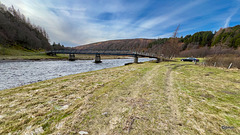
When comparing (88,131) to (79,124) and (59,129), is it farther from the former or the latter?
(59,129)

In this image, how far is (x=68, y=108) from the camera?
160 inches

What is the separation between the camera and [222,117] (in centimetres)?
342

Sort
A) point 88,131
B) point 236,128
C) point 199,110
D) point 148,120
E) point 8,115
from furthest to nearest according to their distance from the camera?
point 199,110
point 8,115
point 148,120
point 236,128
point 88,131

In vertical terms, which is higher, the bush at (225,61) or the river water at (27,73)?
the bush at (225,61)

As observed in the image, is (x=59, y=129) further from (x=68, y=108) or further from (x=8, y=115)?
(x=8, y=115)

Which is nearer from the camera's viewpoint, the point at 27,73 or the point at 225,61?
the point at 27,73

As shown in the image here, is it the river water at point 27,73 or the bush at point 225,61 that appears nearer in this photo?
the river water at point 27,73

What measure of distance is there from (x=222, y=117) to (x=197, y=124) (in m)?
1.37

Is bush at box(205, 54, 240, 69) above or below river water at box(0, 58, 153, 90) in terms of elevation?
above

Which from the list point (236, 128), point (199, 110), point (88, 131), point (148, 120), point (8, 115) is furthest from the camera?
point (199, 110)

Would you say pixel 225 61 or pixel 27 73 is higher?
pixel 225 61

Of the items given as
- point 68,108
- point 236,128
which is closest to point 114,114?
point 68,108

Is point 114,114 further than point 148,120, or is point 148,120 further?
point 114,114

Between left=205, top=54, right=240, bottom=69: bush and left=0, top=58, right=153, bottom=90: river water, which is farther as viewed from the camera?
left=205, top=54, right=240, bottom=69: bush
